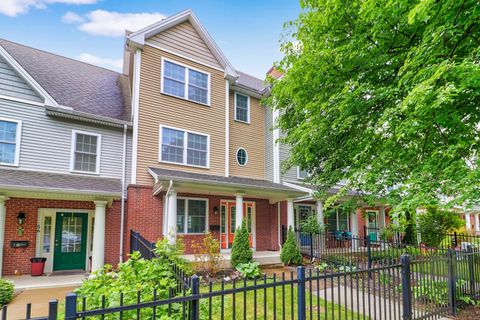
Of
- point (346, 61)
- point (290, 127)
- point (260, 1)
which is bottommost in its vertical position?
point (290, 127)

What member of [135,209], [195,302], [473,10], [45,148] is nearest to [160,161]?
[135,209]

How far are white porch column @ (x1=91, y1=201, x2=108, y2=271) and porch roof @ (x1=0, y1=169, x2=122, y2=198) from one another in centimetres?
57

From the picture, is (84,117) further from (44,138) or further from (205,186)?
(205,186)

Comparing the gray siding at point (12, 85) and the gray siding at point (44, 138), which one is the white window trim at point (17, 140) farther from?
the gray siding at point (12, 85)

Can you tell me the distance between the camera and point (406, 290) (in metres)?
4.74

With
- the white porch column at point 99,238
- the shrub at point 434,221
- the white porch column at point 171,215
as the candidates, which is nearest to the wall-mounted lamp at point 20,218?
the white porch column at point 99,238

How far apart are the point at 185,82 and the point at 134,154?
4.17 metres

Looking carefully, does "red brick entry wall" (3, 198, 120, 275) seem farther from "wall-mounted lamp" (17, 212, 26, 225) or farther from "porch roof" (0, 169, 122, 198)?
"porch roof" (0, 169, 122, 198)

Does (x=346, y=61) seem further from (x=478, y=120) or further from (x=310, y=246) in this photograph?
(x=310, y=246)

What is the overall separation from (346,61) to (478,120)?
3081 mm

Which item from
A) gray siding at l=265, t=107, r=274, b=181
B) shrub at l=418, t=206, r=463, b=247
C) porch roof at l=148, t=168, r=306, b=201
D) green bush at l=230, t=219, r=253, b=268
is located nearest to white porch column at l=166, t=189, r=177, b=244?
porch roof at l=148, t=168, r=306, b=201

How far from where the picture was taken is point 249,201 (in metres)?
13.9

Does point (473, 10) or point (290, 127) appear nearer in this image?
point (473, 10)

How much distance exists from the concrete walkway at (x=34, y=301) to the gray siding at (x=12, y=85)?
6575 mm
